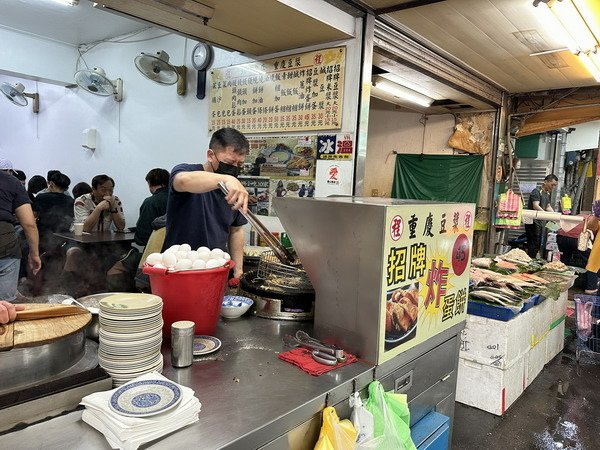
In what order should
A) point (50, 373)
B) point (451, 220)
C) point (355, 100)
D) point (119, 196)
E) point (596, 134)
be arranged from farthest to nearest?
1. point (596, 134)
2. point (119, 196)
3. point (355, 100)
4. point (451, 220)
5. point (50, 373)

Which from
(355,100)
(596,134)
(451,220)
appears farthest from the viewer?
(596,134)

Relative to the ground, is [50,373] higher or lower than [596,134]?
lower

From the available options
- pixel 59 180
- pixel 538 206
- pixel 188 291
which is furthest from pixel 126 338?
pixel 538 206

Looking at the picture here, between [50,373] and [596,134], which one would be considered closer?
[50,373]

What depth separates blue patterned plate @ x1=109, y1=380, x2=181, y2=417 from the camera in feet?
3.71

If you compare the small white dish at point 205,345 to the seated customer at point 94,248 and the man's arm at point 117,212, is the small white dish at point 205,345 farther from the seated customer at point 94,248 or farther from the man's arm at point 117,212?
the man's arm at point 117,212

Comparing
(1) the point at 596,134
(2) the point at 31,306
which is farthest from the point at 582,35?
(1) the point at 596,134

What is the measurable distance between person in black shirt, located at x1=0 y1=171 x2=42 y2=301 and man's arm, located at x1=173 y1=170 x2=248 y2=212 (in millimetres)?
2007

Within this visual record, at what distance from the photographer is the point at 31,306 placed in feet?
4.81

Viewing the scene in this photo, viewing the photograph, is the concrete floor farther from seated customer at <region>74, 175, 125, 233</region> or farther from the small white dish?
seated customer at <region>74, 175, 125, 233</region>

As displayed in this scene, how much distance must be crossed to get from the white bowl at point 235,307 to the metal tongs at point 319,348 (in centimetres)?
31

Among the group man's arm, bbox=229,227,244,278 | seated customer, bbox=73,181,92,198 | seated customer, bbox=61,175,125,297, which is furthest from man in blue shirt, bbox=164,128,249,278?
seated customer, bbox=73,181,92,198

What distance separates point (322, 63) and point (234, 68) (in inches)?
43.2

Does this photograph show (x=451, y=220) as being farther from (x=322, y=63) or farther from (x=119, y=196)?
(x=119, y=196)
